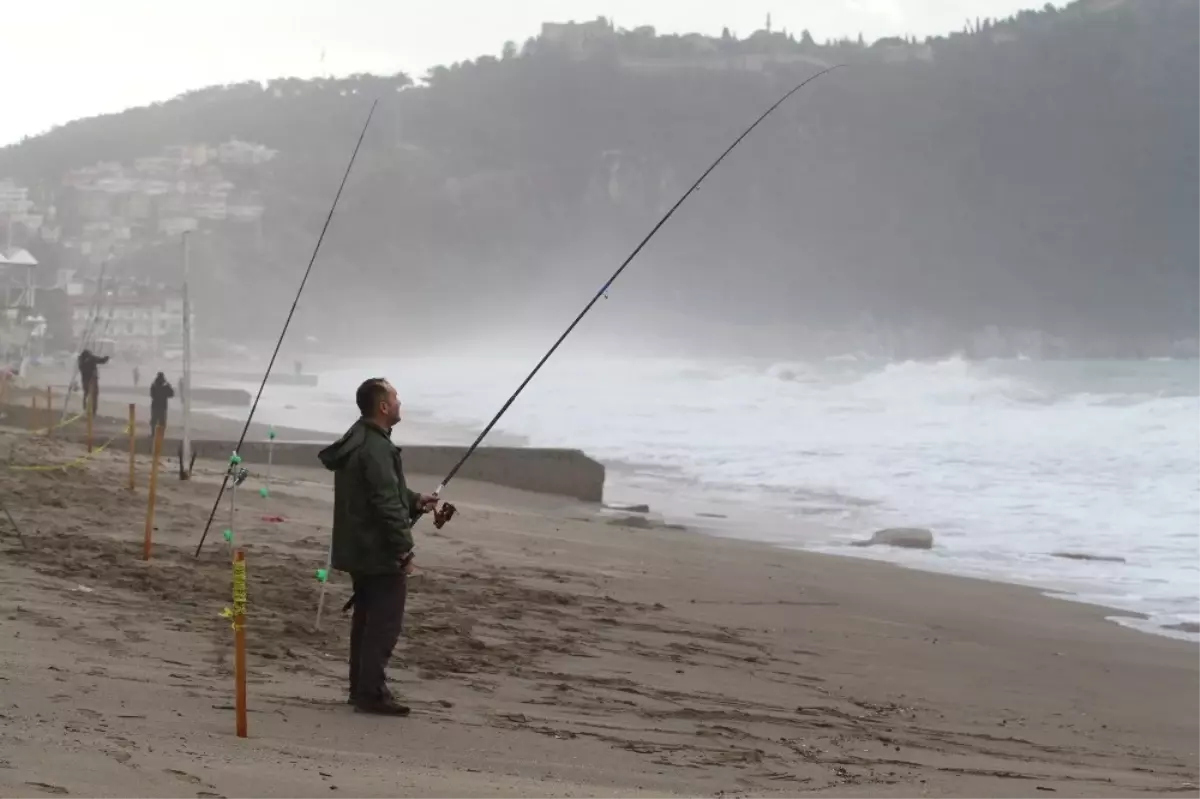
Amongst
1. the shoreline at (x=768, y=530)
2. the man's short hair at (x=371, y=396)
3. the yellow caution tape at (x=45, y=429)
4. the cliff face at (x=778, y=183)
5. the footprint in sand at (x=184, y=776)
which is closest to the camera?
the footprint in sand at (x=184, y=776)

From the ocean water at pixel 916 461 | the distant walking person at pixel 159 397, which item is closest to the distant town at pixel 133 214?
the ocean water at pixel 916 461

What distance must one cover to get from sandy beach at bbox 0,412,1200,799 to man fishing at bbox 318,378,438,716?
0.45 feet

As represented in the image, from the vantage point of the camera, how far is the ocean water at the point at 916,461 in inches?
447

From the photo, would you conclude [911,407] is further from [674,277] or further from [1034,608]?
[674,277]

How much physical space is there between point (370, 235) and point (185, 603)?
11307 cm

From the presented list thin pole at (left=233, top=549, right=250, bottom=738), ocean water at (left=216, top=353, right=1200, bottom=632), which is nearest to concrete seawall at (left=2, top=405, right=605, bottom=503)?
ocean water at (left=216, top=353, right=1200, bottom=632)

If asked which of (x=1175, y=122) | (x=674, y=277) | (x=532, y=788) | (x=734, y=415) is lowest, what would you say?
(x=532, y=788)

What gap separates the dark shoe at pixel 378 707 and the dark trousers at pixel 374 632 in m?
0.01

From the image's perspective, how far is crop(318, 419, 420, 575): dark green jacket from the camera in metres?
4.25

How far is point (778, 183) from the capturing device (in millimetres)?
124125

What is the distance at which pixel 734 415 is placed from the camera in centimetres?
3008

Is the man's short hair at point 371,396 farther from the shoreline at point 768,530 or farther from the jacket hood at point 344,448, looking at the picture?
the shoreline at point 768,530

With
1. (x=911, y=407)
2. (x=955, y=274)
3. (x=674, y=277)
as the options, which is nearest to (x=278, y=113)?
(x=674, y=277)

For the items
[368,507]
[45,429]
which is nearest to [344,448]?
[368,507]
